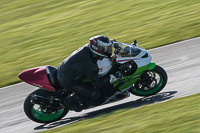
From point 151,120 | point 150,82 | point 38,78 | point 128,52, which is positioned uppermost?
point 128,52

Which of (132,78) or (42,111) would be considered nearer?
(132,78)

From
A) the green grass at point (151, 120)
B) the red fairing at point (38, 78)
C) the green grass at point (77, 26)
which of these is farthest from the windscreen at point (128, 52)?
the green grass at point (77, 26)

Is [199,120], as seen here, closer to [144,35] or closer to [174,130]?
[174,130]

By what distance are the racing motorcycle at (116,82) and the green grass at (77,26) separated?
133 inches

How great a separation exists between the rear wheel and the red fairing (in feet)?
0.69

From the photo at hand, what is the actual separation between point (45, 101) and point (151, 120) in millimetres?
2482

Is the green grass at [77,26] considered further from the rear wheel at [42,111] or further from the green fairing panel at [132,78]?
the green fairing panel at [132,78]

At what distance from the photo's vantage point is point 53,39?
45.9 feet

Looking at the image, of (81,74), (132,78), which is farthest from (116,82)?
(81,74)

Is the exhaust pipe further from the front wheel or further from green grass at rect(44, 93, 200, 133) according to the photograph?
the front wheel

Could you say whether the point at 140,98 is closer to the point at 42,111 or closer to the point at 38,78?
the point at 42,111

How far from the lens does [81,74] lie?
6.95m

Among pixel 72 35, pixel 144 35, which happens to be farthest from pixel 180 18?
pixel 72 35

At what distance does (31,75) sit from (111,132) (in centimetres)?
239
